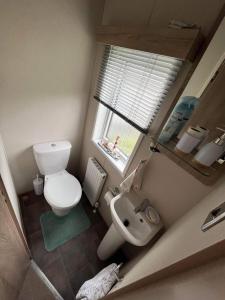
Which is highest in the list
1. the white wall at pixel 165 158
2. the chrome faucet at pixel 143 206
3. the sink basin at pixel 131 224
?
the white wall at pixel 165 158

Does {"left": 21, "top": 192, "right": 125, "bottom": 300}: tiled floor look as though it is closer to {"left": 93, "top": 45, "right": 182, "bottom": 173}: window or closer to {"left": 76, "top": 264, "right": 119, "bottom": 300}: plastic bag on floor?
{"left": 76, "top": 264, "right": 119, "bottom": 300}: plastic bag on floor

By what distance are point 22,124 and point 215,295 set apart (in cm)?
173

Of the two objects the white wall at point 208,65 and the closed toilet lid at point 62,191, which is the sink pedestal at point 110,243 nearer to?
the closed toilet lid at point 62,191

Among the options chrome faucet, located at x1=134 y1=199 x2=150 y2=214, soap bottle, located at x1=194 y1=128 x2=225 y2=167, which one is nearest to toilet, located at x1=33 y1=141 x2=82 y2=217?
chrome faucet, located at x1=134 y1=199 x2=150 y2=214

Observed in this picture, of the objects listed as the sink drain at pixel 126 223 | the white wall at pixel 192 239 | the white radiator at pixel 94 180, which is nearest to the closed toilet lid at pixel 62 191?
the white radiator at pixel 94 180

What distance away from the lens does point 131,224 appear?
129 cm

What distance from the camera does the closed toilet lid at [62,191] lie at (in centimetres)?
155

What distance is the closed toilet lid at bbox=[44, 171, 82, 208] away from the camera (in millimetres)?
1551

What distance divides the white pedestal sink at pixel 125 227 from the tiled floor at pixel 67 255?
0.48ft

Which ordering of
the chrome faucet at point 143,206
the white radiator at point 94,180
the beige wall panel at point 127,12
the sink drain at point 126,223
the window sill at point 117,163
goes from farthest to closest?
the white radiator at point 94,180
the window sill at point 117,163
the sink drain at point 126,223
the chrome faucet at point 143,206
the beige wall panel at point 127,12

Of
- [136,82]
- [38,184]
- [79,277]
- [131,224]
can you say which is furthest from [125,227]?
[38,184]

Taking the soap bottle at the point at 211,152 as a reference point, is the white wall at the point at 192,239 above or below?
below

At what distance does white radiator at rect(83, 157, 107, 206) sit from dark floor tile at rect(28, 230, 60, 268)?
2.23 ft

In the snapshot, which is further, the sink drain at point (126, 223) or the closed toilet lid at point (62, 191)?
the closed toilet lid at point (62, 191)
